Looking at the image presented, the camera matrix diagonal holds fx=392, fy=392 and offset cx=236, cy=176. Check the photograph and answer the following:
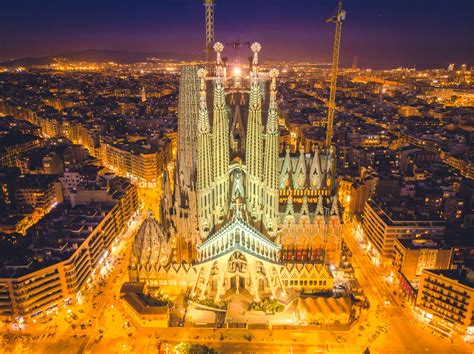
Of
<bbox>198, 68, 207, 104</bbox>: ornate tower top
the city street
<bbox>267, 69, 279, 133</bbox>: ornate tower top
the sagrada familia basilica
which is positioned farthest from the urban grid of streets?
<bbox>198, 68, 207, 104</bbox>: ornate tower top

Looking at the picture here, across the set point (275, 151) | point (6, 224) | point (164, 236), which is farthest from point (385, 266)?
point (6, 224)

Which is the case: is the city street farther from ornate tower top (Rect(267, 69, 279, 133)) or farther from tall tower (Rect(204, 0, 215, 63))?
tall tower (Rect(204, 0, 215, 63))

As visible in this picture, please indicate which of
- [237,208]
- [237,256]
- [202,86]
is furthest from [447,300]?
[202,86]

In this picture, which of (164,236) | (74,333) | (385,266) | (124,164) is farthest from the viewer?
(124,164)

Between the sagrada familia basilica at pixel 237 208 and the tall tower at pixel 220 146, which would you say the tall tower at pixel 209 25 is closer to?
the sagrada familia basilica at pixel 237 208

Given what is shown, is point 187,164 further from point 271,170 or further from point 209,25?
point 209,25

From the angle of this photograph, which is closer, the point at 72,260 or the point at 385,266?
the point at 72,260

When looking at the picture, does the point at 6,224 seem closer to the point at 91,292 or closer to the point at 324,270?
the point at 91,292

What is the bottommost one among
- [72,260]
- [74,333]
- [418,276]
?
[74,333]
